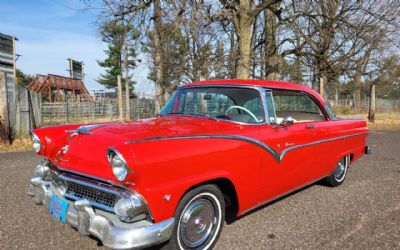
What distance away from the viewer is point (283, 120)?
3.88 metres

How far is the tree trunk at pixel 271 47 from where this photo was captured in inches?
570

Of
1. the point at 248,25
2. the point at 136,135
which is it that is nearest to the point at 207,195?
the point at 136,135

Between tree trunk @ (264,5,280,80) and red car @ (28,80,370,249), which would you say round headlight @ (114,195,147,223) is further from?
tree trunk @ (264,5,280,80)

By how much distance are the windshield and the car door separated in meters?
0.16

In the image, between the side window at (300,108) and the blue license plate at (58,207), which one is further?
the side window at (300,108)

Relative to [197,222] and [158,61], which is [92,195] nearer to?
[197,222]

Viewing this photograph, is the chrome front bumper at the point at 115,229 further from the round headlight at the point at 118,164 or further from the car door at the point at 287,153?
the car door at the point at 287,153

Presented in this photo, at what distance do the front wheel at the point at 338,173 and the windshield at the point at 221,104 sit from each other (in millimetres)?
2094

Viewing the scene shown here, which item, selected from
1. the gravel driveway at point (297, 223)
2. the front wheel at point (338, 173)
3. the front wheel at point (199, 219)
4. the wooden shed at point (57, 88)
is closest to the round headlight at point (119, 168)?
the front wheel at point (199, 219)

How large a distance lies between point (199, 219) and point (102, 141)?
3.58 ft

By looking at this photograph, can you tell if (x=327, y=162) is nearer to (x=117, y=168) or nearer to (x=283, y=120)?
(x=283, y=120)

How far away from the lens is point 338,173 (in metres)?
5.38

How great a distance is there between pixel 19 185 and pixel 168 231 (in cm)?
364

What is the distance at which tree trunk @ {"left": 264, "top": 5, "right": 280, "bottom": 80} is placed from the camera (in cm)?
1448
